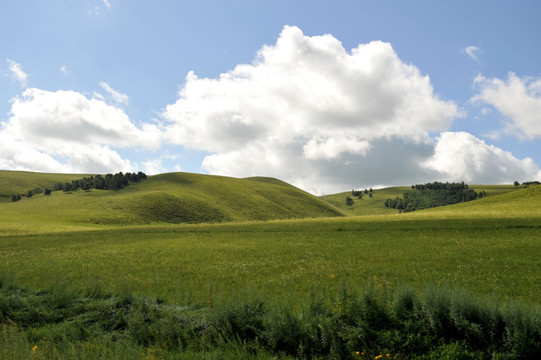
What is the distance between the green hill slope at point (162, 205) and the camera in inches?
3915

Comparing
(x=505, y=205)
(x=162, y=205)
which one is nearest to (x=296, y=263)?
(x=505, y=205)

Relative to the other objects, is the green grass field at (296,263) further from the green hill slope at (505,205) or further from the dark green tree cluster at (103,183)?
the dark green tree cluster at (103,183)

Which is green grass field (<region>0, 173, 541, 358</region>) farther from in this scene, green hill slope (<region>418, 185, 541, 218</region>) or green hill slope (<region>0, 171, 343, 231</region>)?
green hill slope (<region>0, 171, 343, 231</region>)

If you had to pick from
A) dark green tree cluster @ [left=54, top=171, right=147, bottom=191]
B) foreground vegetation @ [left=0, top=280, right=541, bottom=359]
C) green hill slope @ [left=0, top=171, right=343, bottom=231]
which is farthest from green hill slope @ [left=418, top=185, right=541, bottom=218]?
dark green tree cluster @ [left=54, top=171, right=147, bottom=191]

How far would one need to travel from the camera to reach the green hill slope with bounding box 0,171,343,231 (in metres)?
99.4

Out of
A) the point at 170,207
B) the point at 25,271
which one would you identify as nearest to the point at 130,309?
the point at 25,271

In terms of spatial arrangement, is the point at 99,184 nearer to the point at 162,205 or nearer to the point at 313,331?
A: the point at 162,205

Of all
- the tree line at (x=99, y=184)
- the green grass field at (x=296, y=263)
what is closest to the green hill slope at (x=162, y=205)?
the tree line at (x=99, y=184)

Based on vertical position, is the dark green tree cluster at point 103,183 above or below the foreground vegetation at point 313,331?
above

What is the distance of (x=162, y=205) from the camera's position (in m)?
130

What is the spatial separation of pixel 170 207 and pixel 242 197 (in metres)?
45.0

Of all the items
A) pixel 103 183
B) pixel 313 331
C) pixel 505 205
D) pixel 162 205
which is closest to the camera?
pixel 313 331

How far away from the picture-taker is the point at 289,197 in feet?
641

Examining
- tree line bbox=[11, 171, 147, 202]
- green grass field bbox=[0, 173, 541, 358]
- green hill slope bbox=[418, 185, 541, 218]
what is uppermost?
tree line bbox=[11, 171, 147, 202]
